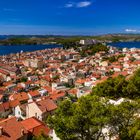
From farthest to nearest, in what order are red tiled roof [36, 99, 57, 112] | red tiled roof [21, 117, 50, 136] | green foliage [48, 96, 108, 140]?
red tiled roof [36, 99, 57, 112] < red tiled roof [21, 117, 50, 136] < green foliage [48, 96, 108, 140]

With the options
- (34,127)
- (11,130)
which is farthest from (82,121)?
(34,127)

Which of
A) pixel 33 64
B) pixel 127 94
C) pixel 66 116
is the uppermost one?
pixel 66 116

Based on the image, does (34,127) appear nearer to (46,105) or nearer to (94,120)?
(46,105)

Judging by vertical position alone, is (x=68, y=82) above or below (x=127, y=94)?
below

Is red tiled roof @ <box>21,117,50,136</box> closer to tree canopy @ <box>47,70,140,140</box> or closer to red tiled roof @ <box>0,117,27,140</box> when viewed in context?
red tiled roof @ <box>0,117,27,140</box>

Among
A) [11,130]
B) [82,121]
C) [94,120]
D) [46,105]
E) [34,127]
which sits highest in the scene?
Result: [94,120]

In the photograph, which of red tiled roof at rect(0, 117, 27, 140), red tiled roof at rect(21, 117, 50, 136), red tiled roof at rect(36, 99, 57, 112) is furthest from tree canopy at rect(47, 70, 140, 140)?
red tiled roof at rect(36, 99, 57, 112)

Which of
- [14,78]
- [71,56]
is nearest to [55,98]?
[14,78]

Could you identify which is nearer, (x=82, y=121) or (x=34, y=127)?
(x=82, y=121)

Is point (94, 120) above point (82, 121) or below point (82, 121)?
above

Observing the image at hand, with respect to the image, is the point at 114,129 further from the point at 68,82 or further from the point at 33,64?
the point at 33,64

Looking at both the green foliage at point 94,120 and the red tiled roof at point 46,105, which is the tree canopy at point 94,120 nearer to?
the green foliage at point 94,120
